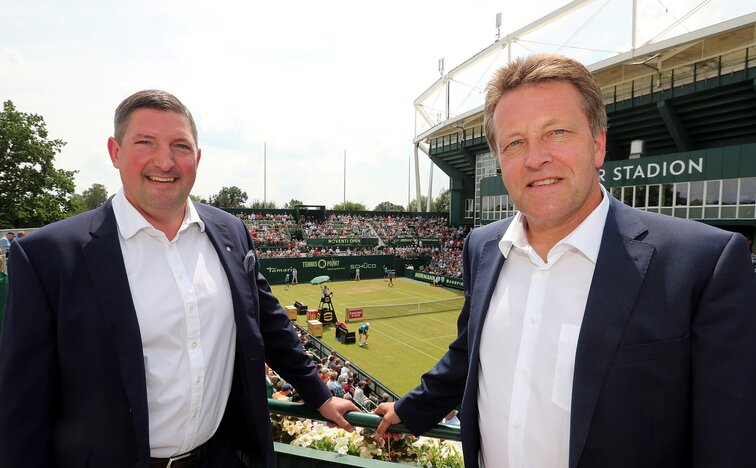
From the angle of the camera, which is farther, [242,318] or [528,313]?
[242,318]

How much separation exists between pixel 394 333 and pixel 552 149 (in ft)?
68.3

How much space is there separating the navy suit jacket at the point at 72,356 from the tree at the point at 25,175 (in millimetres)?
35378

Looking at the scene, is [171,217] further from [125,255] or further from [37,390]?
[37,390]

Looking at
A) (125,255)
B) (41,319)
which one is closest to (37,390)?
(41,319)

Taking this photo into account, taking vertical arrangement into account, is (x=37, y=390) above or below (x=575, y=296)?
below

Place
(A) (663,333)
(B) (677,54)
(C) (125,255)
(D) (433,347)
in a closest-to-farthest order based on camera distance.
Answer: (A) (663,333)
(C) (125,255)
(D) (433,347)
(B) (677,54)

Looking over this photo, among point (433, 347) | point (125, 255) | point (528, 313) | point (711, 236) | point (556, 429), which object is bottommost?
point (433, 347)

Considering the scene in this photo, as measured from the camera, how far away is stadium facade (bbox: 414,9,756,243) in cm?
2523

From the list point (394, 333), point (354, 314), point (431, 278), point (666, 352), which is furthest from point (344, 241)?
point (666, 352)

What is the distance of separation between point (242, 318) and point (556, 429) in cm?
164

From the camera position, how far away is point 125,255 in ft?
7.47

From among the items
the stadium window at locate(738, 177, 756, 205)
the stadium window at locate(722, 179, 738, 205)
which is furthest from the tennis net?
the stadium window at locate(738, 177, 756, 205)

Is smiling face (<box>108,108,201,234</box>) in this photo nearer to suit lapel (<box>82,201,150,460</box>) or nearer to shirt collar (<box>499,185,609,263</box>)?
suit lapel (<box>82,201,150,460</box>)

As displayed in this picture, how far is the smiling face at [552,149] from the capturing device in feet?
6.29
